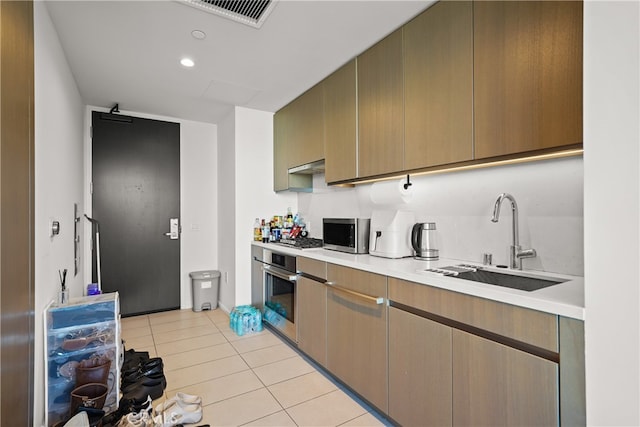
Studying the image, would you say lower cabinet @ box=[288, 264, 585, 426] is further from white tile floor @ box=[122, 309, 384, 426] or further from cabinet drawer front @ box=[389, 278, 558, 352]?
white tile floor @ box=[122, 309, 384, 426]

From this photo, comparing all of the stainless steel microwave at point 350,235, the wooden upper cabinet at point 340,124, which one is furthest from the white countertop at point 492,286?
the wooden upper cabinet at point 340,124

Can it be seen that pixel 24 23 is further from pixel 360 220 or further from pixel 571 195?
pixel 571 195

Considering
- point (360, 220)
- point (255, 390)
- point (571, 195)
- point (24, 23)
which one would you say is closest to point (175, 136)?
point (24, 23)

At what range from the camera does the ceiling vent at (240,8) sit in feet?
5.89

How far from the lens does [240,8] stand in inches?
73.3

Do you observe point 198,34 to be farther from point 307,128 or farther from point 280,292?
point 280,292

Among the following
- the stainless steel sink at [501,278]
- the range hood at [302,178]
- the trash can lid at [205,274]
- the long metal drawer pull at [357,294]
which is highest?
the range hood at [302,178]

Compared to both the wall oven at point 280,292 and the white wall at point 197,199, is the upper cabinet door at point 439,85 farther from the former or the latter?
the white wall at point 197,199

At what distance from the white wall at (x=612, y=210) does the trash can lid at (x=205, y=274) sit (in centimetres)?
371

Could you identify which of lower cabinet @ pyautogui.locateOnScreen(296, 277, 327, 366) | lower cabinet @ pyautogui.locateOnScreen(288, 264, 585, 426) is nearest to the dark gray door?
lower cabinet @ pyautogui.locateOnScreen(296, 277, 327, 366)

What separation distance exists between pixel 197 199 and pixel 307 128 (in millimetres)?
1961

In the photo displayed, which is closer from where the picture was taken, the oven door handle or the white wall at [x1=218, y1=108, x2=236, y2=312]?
the oven door handle

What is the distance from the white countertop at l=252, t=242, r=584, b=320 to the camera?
1.02 meters

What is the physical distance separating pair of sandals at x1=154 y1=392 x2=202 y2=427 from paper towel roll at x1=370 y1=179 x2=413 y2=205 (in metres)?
1.84
